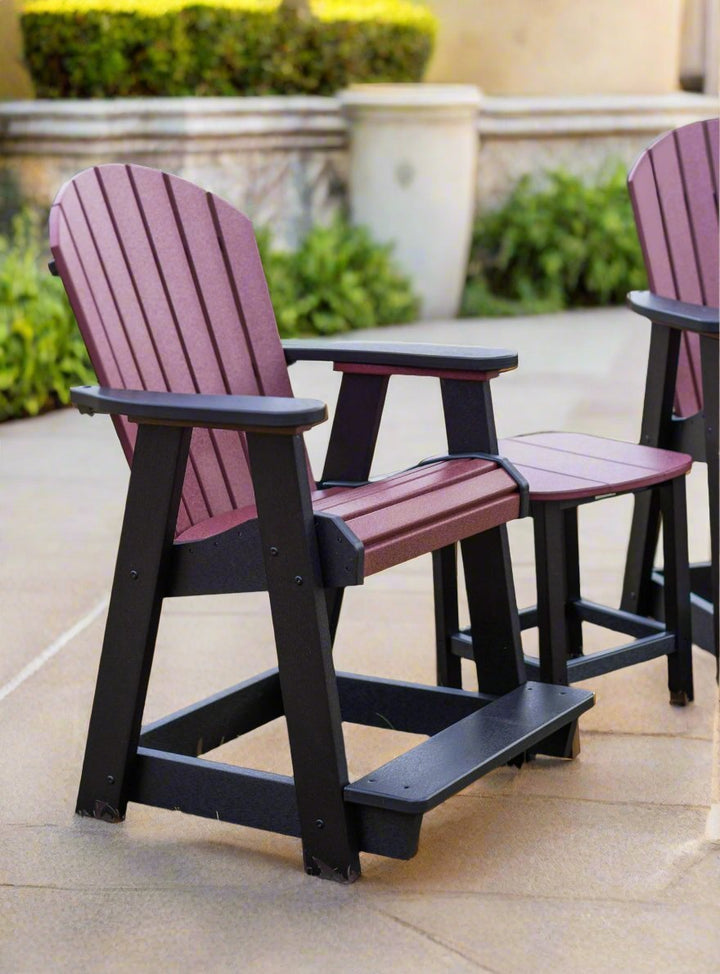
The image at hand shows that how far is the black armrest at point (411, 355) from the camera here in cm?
272

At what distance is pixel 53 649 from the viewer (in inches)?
140

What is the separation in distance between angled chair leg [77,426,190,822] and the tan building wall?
673 cm

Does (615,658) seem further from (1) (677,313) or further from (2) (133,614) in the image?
(2) (133,614)

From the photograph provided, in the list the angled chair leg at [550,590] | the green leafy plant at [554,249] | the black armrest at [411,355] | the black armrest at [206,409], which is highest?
the black armrest at [206,409]

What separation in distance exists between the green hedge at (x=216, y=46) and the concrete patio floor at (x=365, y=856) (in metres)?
4.53

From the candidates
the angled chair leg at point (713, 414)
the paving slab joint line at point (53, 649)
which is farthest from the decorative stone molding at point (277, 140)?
the angled chair leg at point (713, 414)

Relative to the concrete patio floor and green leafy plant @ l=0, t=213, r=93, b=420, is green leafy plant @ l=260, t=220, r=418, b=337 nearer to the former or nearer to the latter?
green leafy plant @ l=0, t=213, r=93, b=420

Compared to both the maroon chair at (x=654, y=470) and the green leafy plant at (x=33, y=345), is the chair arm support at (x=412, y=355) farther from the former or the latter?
the green leafy plant at (x=33, y=345)

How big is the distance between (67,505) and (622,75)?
277 inches

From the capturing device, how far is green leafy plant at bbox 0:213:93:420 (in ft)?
20.2

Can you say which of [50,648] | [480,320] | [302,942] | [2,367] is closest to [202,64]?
[480,320]

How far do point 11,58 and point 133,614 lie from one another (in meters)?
7.31

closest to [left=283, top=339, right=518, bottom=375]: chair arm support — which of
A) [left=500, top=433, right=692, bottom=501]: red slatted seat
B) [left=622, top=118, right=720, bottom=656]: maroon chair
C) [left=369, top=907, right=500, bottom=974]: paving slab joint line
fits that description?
[left=500, top=433, right=692, bottom=501]: red slatted seat

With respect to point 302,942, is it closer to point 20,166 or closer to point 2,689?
point 2,689
